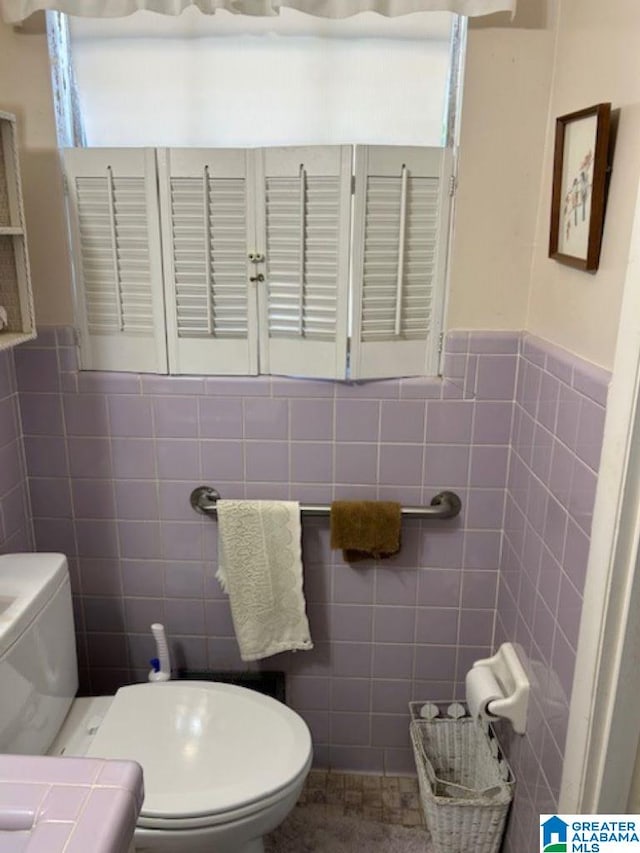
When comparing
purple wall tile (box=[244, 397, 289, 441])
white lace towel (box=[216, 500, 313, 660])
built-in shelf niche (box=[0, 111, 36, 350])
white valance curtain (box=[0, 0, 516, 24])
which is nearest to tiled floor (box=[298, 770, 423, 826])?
white lace towel (box=[216, 500, 313, 660])

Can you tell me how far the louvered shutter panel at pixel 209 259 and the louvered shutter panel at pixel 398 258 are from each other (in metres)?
0.26

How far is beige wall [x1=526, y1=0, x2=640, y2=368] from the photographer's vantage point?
1.07 meters

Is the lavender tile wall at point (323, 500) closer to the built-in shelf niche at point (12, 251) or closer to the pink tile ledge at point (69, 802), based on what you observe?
the built-in shelf niche at point (12, 251)

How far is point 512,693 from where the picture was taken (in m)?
1.55

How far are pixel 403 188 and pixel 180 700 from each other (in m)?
1.28

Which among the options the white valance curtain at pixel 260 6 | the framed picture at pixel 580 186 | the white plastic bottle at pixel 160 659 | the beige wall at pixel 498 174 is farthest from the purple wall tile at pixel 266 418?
the white valance curtain at pixel 260 6

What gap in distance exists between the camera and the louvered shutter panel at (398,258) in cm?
155

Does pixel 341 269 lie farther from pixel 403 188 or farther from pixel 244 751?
pixel 244 751

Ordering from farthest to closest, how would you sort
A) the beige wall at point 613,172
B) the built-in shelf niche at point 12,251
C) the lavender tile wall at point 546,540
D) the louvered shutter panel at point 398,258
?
1. the louvered shutter panel at point 398,258
2. the built-in shelf niche at point 12,251
3. the lavender tile wall at point 546,540
4. the beige wall at point 613,172

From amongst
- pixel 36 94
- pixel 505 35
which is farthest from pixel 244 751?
pixel 505 35

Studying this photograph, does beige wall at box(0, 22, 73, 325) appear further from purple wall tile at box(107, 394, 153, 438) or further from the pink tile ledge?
the pink tile ledge

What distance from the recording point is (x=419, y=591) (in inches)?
71.2

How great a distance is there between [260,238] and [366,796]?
1517 mm

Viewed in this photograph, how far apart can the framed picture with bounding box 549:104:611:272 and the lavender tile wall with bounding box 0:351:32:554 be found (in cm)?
130
